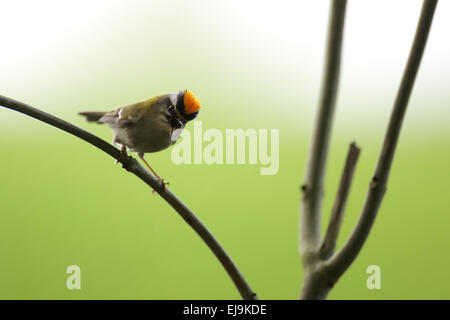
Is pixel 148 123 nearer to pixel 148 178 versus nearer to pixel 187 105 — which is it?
pixel 187 105

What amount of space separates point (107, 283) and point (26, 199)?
0.33 meters

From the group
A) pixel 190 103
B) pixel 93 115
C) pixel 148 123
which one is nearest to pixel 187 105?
pixel 190 103

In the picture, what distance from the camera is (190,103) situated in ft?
3.41

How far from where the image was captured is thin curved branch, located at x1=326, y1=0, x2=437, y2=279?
81cm

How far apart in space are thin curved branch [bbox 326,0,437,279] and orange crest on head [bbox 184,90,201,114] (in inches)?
15.7

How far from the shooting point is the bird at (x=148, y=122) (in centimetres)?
109

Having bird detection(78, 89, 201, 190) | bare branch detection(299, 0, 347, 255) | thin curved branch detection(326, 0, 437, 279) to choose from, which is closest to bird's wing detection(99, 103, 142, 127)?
bird detection(78, 89, 201, 190)

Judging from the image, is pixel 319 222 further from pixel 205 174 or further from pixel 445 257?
pixel 445 257

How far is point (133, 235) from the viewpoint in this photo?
142 centimetres

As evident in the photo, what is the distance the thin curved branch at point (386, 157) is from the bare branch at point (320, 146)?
85mm

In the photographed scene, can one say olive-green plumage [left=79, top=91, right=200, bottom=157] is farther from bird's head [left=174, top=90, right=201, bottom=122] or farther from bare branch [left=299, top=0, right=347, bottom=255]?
bare branch [left=299, top=0, right=347, bottom=255]

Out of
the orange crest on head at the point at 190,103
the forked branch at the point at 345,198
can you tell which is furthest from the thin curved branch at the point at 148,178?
the orange crest on head at the point at 190,103

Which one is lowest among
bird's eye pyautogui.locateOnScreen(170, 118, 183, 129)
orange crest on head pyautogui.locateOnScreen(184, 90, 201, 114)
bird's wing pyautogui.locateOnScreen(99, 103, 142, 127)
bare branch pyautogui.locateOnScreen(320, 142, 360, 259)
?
bare branch pyautogui.locateOnScreen(320, 142, 360, 259)
